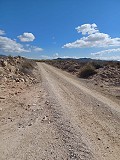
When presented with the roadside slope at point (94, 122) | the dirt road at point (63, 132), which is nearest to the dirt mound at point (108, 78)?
the roadside slope at point (94, 122)

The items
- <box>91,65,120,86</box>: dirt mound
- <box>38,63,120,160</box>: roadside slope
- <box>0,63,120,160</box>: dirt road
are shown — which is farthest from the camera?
<box>91,65,120,86</box>: dirt mound

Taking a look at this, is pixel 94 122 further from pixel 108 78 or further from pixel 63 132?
pixel 108 78

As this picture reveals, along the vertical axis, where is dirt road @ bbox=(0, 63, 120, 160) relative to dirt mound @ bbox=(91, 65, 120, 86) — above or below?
above

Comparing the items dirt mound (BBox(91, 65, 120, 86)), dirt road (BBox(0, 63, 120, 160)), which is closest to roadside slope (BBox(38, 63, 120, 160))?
dirt road (BBox(0, 63, 120, 160))

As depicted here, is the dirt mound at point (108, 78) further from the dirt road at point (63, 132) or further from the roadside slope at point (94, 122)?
the dirt road at point (63, 132)

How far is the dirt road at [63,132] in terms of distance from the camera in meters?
6.19

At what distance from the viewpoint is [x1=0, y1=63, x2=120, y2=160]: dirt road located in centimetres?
619

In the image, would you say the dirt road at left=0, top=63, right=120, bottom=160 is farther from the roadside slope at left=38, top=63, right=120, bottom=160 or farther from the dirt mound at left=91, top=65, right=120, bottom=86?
the dirt mound at left=91, top=65, right=120, bottom=86

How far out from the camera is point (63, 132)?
7.78 m

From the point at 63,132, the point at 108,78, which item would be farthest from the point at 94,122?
the point at 108,78

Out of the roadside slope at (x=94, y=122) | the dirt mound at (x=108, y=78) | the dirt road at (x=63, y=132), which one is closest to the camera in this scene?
the dirt road at (x=63, y=132)

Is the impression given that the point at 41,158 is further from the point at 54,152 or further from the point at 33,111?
the point at 33,111

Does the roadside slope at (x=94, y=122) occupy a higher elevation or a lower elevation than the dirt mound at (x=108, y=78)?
higher

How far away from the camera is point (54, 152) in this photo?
626cm
